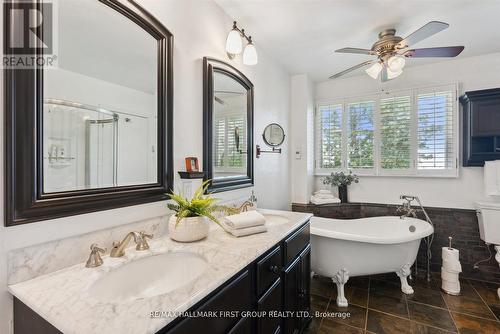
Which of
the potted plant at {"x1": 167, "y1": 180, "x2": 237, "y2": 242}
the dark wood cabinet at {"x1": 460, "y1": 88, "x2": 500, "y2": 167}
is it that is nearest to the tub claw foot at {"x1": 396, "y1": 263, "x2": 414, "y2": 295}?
the dark wood cabinet at {"x1": 460, "y1": 88, "x2": 500, "y2": 167}

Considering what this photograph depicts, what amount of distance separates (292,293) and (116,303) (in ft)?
3.83

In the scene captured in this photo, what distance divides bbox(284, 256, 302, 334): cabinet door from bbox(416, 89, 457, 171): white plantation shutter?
92.1 inches

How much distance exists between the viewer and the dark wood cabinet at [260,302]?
0.77 meters

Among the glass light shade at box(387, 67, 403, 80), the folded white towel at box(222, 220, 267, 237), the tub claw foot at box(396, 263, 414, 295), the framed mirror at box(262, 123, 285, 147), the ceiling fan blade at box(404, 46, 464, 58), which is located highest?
the ceiling fan blade at box(404, 46, 464, 58)

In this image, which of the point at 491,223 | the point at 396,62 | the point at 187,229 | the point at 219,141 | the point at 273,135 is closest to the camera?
the point at 187,229

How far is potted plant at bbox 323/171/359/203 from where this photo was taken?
3256 mm

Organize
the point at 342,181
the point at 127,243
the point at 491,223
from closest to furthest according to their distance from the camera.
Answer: the point at 127,243 → the point at 491,223 → the point at 342,181

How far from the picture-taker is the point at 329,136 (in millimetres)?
3510

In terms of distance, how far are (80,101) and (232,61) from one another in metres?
1.32

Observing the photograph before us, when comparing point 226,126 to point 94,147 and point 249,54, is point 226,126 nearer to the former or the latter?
point 249,54

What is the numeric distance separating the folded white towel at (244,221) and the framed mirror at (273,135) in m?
1.31

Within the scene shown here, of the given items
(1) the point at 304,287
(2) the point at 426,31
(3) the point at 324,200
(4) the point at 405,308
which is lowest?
(4) the point at 405,308

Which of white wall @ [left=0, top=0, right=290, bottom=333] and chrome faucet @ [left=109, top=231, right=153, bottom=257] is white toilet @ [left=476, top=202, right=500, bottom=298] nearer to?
white wall @ [left=0, top=0, right=290, bottom=333]

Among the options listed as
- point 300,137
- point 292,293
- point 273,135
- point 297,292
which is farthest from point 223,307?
point 300,137
